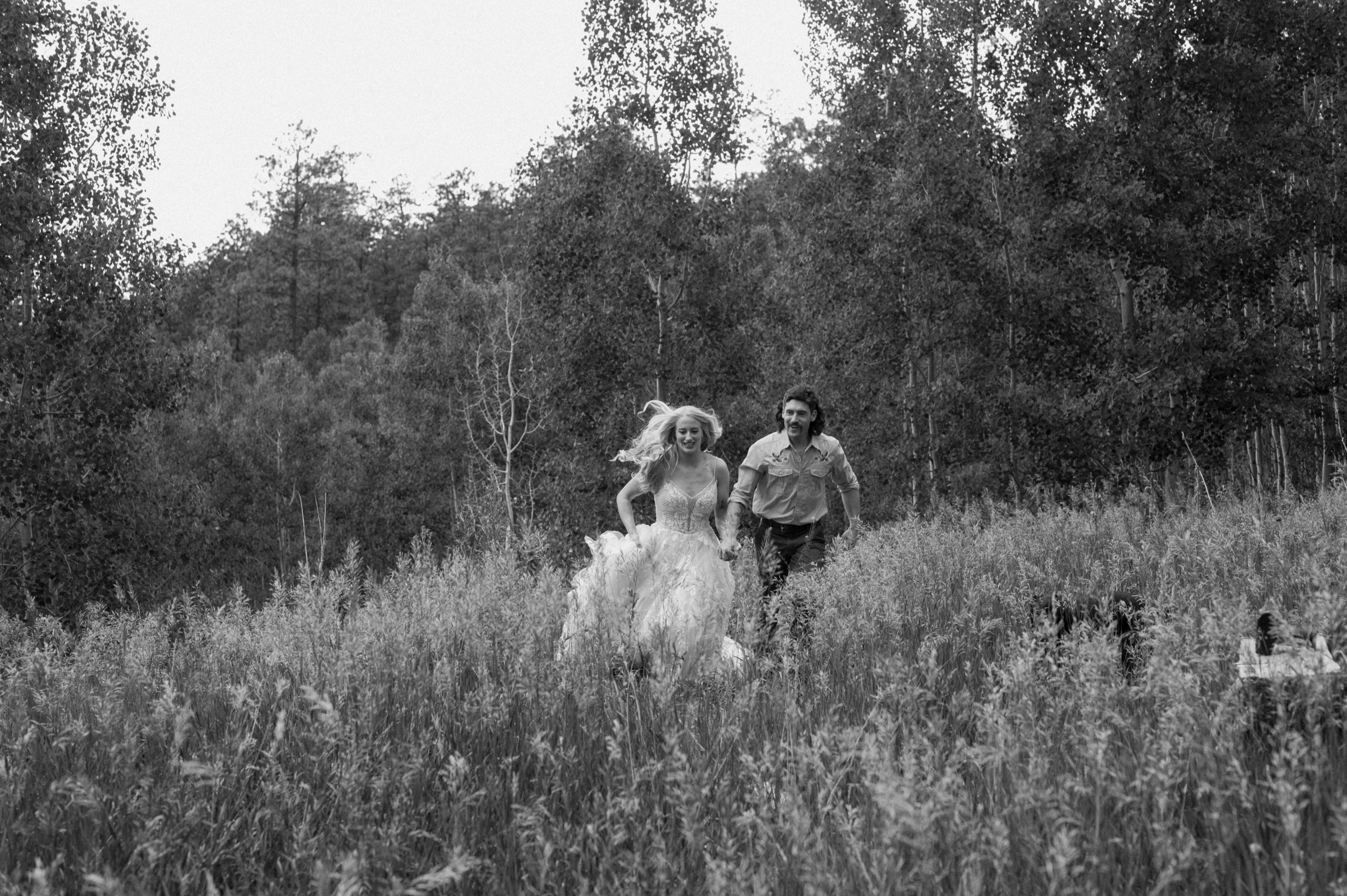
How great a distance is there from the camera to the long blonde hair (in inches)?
316

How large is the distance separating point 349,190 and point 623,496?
5391cm

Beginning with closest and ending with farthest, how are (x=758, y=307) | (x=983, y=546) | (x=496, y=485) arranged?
(x=983, y=546) → (x=758, y=307) → (x=496, y=485)

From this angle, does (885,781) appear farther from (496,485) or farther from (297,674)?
(496,485)

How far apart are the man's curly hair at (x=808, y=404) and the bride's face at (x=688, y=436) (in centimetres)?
75

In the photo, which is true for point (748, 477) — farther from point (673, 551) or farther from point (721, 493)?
point (673, 551)

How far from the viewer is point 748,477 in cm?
816

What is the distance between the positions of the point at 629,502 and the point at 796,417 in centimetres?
136

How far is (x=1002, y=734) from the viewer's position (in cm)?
238

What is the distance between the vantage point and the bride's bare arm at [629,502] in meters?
7.87

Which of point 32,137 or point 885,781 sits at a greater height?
point 32,137

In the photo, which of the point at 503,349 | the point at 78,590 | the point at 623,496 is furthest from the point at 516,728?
the point at 503,349

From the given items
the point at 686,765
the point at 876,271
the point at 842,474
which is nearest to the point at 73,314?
the point at 876,271

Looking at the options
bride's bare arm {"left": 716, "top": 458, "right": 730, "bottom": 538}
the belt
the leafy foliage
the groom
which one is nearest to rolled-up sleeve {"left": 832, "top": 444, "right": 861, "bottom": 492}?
the groom

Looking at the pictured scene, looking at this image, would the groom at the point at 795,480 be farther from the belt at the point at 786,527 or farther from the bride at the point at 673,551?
the bride at the point at 673,551
